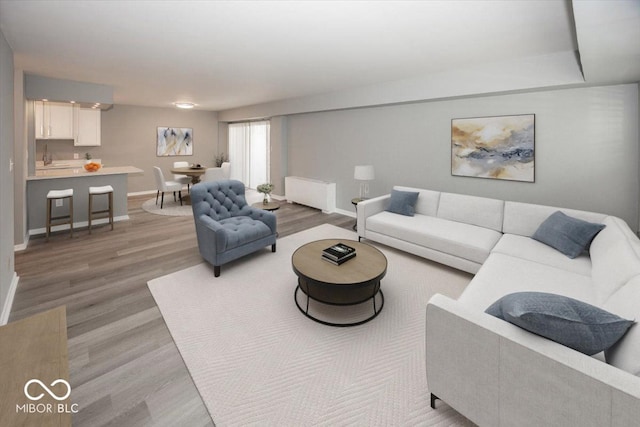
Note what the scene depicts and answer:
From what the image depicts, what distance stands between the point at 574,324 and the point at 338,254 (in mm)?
1825

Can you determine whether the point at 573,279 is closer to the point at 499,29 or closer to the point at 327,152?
the point at 499,29

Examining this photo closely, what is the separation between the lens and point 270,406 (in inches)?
66.6

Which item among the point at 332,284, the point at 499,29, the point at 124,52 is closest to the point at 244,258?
the point at 332,284

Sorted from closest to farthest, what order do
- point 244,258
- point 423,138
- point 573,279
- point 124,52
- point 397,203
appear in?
point 573,279 < point 124,52 < point 244,258 < point 397,203 < point 423,138

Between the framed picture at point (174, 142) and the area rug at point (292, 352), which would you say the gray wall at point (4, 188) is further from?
the framed picture at point (174, 142)

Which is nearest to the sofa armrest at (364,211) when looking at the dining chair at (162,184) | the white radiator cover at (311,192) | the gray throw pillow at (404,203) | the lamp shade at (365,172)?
the gray throw pillow at (404,203)

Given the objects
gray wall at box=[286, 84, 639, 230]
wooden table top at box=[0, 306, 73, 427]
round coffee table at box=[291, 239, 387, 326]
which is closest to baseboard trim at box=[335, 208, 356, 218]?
gray wall at box=[286, 84, 639, 230]

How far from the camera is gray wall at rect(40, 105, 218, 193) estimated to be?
734 centimetres

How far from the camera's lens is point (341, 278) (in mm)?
2475

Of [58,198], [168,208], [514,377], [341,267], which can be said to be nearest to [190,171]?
[168,208]

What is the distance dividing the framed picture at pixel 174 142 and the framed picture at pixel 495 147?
763cm

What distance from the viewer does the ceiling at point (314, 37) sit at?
2.25 metres

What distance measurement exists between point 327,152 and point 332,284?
449 centimetres

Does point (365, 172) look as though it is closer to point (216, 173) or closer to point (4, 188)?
point (216, 173)
